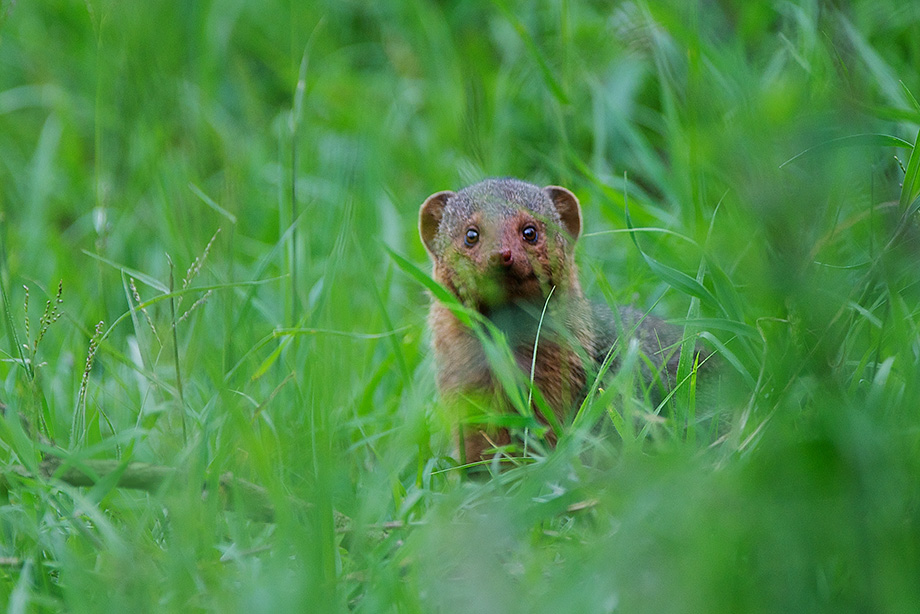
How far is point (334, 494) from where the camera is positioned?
7.57ft

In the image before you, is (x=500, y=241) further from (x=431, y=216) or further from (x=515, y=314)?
(x=431, y=216)

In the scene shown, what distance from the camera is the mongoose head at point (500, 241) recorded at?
11.4ft

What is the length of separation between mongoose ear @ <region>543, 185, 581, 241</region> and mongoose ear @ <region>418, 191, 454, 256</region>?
0.43 meters

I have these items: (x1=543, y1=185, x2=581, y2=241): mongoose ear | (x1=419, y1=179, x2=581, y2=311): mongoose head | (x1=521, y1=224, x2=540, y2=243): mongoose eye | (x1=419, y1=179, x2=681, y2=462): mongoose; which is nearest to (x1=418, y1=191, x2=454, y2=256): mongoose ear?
(x1=419, y1=179, x2=581, y2=311): mongoose head

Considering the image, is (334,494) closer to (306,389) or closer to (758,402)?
(306,389)

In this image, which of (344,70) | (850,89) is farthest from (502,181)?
(344,70)

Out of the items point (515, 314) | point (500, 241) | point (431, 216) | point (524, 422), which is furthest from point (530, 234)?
point (524, 422)

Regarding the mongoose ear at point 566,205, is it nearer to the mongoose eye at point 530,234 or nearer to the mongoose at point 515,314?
the mongoose at point 515,314

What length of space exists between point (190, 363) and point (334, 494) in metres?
0.81

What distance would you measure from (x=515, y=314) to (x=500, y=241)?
28cm

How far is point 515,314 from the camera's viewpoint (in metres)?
3.57

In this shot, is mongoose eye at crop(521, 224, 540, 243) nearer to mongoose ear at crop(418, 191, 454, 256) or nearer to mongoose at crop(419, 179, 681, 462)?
mongoose at crop(419, 179, 681, 462)

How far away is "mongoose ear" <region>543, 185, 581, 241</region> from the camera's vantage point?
401 cm

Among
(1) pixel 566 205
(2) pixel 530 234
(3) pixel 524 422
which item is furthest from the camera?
(1) pixel 566 205
